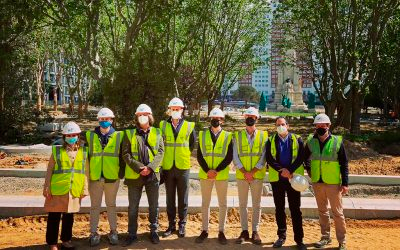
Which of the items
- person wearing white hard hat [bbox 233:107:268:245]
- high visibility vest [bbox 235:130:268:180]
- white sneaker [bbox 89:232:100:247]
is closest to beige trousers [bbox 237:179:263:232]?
person wearing white hard hat [bbox 233:107:268:245]

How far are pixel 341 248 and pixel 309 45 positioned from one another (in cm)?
2178

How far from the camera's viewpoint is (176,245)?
22.9 feet

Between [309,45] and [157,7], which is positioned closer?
[157,7]

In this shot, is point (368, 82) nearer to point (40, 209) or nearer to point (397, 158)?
point (397, 158)

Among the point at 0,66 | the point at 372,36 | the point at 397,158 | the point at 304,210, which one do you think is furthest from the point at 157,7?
the point at 304,210

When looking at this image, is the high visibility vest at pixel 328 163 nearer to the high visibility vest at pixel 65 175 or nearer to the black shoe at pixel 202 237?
the black shoe at pixel 202 237

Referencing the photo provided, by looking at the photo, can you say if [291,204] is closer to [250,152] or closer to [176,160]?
[250,152]

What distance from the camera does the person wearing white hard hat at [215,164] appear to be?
23.6 ft

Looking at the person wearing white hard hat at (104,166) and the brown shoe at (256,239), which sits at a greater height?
the person wearing white hard hat at (104,166)

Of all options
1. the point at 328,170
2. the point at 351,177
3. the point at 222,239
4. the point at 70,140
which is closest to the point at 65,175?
the point at 70,140

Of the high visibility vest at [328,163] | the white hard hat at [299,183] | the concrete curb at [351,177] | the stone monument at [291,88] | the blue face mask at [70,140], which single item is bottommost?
the concrete curb at [351,177]

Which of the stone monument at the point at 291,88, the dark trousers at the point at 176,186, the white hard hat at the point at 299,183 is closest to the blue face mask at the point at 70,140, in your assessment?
the dark trousers at the point at 176,186

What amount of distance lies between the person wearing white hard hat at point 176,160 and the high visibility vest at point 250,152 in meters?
0.83

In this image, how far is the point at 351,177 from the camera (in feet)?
37.9
